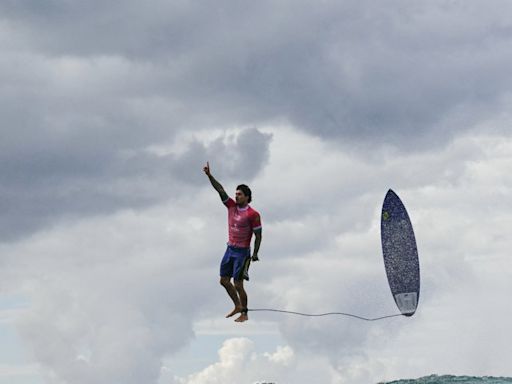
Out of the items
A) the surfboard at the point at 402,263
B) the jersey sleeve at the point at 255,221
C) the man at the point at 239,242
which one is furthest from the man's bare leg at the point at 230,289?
the surfboard at the point at 402,263

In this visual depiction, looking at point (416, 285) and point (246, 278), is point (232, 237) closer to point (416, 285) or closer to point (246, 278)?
point (246, 278)

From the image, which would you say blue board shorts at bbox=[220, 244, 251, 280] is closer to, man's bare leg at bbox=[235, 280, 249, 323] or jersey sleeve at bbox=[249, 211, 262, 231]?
man's bare leg at bbox=[235, 280, 249, 323]

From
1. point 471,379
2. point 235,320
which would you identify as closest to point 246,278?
point 235,320

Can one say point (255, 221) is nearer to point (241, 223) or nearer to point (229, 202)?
point (241, 223)

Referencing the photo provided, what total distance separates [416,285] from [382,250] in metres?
1.64

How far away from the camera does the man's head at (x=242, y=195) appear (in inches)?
904

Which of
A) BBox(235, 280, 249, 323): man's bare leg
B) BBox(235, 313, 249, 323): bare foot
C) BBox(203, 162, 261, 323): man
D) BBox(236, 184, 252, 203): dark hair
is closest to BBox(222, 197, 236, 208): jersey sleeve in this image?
BBox(203, 162, 261, 323): man

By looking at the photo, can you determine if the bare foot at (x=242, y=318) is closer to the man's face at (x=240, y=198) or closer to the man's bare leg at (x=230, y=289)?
the man's bare leg at (x=230, y=289)

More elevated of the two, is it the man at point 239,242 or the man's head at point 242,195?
the man's head at point 242,195

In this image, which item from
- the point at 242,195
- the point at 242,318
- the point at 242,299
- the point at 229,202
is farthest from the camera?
the point at 242,299

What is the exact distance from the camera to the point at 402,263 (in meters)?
27.0

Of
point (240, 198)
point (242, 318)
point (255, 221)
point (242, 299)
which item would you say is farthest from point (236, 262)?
point (240, 198)

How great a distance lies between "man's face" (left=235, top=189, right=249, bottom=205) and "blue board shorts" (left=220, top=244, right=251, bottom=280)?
1.41 m

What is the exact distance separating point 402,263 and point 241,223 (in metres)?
6.85
